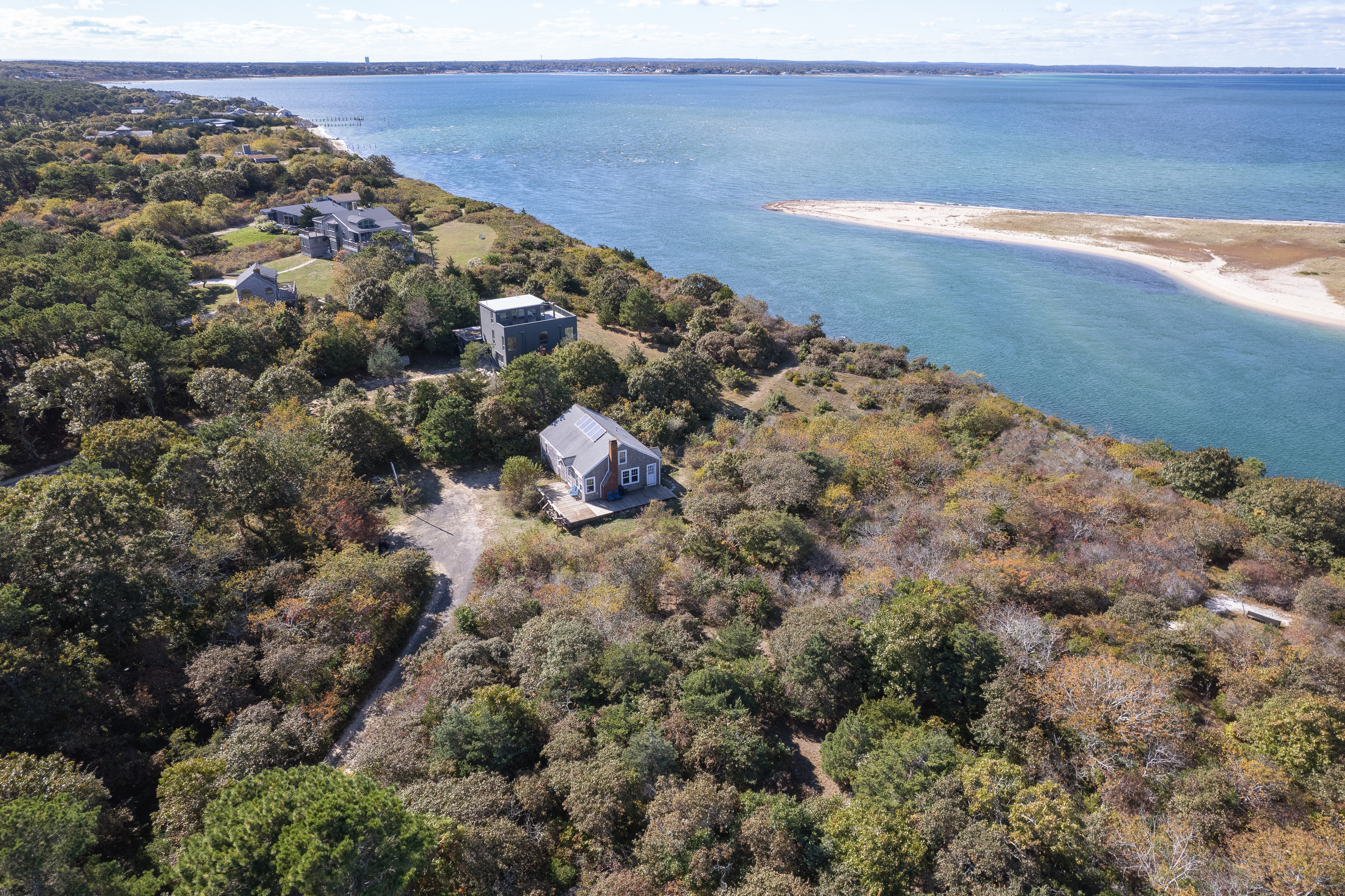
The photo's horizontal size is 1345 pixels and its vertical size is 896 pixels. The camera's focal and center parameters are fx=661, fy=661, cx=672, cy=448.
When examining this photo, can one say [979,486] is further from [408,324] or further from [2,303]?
[2,303]

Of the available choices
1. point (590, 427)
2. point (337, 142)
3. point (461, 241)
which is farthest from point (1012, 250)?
point (337, 142)

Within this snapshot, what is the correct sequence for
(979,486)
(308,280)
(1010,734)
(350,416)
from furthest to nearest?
(308,280)
(350,416)
(979,486)
(1010,734)

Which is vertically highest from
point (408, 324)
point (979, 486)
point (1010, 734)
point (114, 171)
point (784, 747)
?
point (114, 171)

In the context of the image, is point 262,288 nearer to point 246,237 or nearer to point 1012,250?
point 246,237

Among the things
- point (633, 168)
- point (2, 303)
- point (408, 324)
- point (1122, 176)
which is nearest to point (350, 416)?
point (408, 324)

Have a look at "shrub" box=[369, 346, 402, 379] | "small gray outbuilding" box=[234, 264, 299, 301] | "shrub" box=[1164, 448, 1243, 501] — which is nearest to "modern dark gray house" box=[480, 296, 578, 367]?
"shrub" box=[369, 346, 402, 379]

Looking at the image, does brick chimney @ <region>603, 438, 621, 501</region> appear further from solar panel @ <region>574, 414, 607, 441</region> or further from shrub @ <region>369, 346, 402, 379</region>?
shrub @ <region>369, 346, 402, 379</region>
